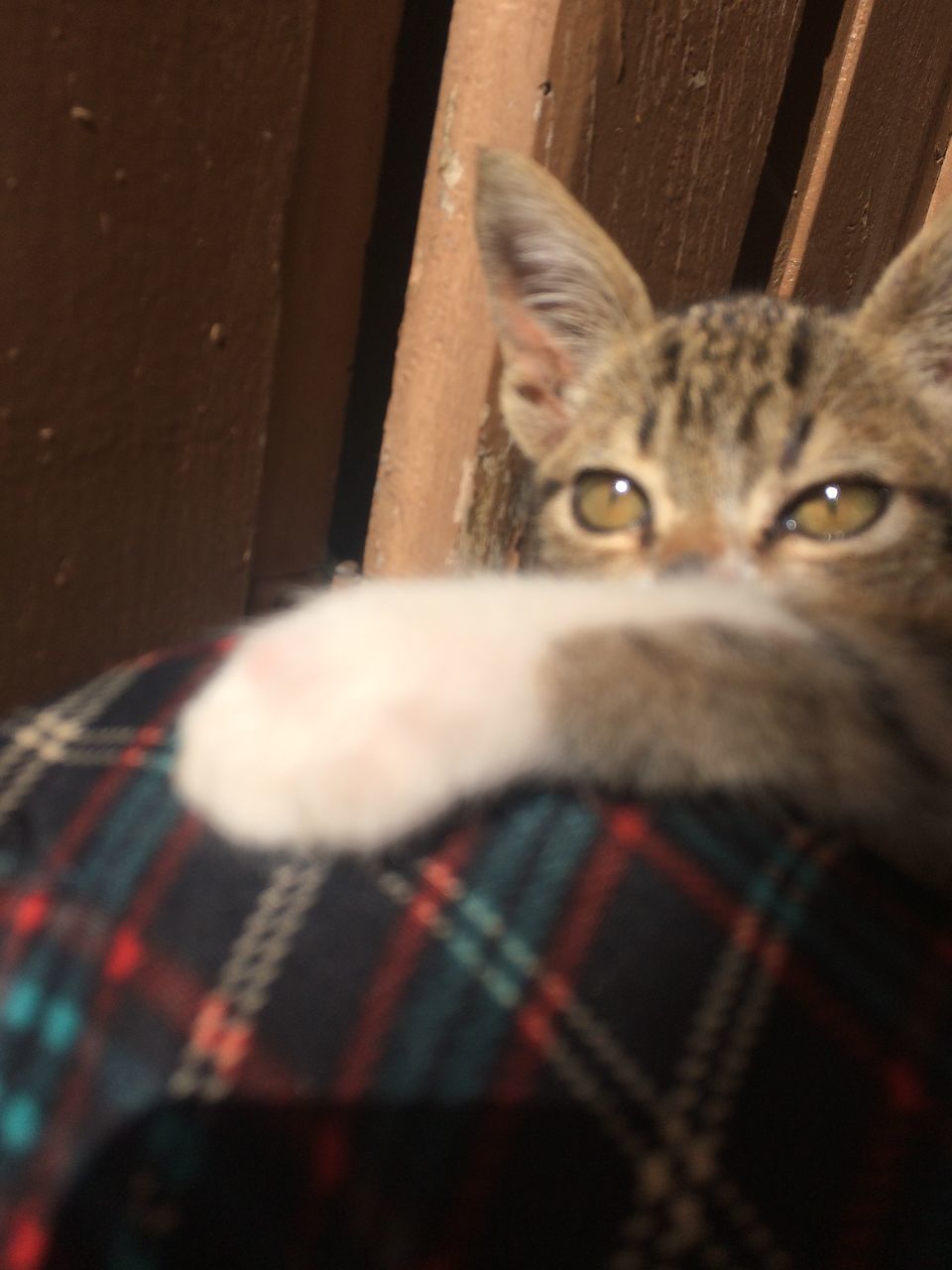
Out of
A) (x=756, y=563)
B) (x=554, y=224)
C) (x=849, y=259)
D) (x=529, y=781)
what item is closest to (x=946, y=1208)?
(x=529, y=781)

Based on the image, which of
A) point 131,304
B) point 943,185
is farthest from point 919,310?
point 943,185

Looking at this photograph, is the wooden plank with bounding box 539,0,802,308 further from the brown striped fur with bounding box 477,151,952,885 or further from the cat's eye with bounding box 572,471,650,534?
the cat's eye with bounding box 572,471,650,534

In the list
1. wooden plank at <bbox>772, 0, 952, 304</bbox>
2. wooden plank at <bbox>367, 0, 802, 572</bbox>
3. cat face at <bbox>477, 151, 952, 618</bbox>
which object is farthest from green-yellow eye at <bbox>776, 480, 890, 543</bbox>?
wooden plank at <bbox>772, 0, 952, 304</bbox>

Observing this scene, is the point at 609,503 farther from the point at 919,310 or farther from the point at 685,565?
the point at 919,310

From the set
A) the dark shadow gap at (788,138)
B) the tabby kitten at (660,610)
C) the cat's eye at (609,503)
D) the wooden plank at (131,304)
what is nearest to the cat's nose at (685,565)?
the tabby kitten at (660,610)

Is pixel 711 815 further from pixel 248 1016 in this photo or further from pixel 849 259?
pixel 849 259

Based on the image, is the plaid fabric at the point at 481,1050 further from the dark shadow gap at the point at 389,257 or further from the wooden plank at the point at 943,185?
the wooden plank at the point at 943,185
